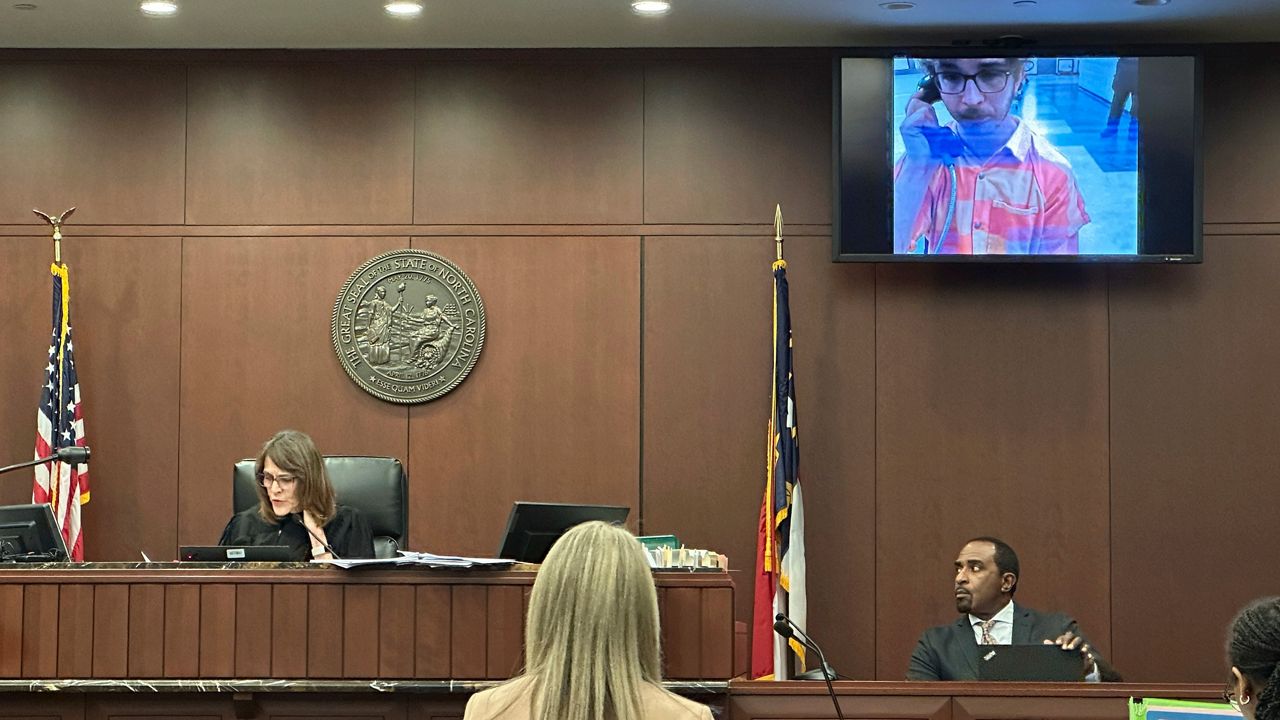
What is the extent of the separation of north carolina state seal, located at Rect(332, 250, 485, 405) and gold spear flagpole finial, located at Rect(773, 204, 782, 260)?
1.42 m

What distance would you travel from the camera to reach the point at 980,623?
16.7 feet

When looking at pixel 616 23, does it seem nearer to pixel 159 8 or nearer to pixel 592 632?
pixel 159 8

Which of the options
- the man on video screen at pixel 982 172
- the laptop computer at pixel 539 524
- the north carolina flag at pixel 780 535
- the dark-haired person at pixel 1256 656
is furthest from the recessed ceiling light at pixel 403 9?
the dark-haired person at pixel 1256 656

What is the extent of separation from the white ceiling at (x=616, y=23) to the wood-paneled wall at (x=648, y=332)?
16 cm

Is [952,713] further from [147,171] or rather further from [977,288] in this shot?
[147,171]

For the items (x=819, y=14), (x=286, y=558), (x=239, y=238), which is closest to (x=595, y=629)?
(x=286, y=558)

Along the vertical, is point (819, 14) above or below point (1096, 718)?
above

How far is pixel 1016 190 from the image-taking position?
6973 mm

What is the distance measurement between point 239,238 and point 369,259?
0.62 metres

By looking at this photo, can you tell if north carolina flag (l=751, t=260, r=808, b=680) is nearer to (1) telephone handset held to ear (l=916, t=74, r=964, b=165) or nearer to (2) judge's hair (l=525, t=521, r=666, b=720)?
(1) telephone handset held to ear (l=916, t=74, r=964, b=165)

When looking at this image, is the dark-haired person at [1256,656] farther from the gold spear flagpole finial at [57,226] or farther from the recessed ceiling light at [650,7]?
the gold spear flagpole finial at [57,226]

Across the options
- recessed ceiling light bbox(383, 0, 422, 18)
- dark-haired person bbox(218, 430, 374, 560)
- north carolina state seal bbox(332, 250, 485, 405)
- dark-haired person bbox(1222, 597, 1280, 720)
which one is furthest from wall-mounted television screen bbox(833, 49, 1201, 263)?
dark-haired person bbox(1222, 597, 1280, 720)

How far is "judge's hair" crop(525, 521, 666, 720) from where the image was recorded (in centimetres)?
213

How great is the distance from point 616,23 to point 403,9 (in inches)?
37.6
